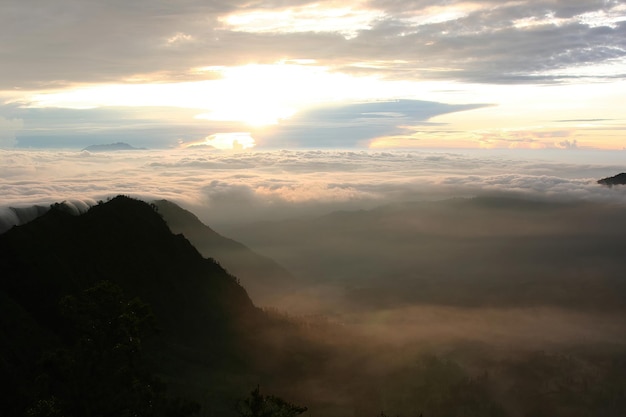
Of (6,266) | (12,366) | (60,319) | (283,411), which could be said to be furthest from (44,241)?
(283,411)

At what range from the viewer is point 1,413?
94375 millimetres

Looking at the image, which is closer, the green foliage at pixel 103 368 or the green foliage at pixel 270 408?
the green foliage at pixel 270 408

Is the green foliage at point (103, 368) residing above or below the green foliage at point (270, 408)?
Result: above

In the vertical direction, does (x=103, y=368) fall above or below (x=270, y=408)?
above

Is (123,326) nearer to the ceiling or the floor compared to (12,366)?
nearer to the ceiling

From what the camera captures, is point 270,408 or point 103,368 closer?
point 270,408

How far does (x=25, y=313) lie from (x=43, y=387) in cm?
11464

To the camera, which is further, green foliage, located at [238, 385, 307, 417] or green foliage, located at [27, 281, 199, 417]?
green foliage, located at [27, 281, 199, 417]

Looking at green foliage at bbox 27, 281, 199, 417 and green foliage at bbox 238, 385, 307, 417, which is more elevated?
green foliage at bbox 27, 281, 199, 417

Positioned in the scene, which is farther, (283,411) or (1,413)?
(1,413)

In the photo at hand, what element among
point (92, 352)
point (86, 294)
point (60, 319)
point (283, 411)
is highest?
point (86, 294)

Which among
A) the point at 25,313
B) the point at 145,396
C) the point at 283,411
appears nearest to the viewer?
the point at 283,411

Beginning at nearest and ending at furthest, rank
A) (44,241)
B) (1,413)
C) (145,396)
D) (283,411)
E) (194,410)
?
1. (283,411)
2. (145,396)
3. (194,410)
4. (1,413)
5. (44,241)

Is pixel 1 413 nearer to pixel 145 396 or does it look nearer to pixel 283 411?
pixel 145 396
